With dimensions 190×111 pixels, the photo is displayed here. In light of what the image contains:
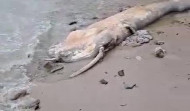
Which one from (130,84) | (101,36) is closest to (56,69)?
(101,36)

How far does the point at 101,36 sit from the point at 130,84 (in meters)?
1.52

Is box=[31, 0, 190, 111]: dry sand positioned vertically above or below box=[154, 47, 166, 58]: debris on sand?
below

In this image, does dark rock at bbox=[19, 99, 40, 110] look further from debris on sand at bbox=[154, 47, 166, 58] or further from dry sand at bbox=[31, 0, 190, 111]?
debris on sand at bbox=[154, 47, 166, 58]

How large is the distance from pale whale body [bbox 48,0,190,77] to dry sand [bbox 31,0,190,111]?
7.6 inches

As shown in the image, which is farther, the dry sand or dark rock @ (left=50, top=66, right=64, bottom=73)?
dark rock @ (left=50, top=66, right=64, bottom=73)

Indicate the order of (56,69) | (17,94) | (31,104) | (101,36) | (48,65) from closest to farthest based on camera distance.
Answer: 1. (31,104)
2. (17,94)
3. (56,69)
4. (48,65)
5. (101,36)

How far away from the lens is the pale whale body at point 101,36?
6.33 meters

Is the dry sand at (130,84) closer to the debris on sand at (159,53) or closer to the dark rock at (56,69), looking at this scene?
the debris on sand at (159,53)

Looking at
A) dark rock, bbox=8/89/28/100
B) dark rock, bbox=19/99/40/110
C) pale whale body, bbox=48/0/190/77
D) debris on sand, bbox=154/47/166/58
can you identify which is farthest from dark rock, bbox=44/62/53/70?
debris on sand, bbox=154/47/166/58

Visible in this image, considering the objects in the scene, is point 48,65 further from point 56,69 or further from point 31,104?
point 31,104

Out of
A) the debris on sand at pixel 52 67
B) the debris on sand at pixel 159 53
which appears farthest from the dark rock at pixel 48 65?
the debris on sand at pixel 159 53

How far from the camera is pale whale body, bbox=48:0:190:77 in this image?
20.8ft

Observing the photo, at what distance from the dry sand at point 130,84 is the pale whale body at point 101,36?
0.64 ft

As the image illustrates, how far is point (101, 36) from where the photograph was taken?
6625 millimetres
